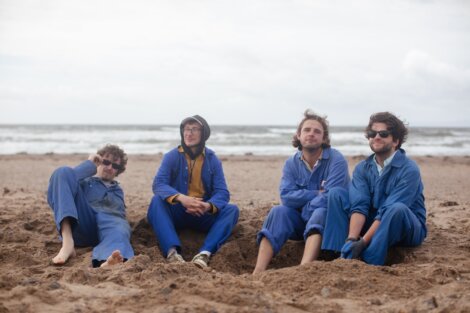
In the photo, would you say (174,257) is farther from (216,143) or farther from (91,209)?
(216,143)

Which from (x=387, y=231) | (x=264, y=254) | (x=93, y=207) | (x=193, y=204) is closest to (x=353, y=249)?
(x=387, y=231)

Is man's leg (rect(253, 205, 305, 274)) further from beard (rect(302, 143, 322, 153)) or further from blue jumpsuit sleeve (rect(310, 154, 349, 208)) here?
beard (rect(302, 143, 322, 153))

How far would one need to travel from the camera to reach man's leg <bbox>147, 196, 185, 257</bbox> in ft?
16.9

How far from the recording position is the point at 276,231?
488cm

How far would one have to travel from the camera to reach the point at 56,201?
16.7ft

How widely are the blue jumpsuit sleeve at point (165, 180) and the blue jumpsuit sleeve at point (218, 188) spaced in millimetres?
390

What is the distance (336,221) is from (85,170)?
2.45 metres

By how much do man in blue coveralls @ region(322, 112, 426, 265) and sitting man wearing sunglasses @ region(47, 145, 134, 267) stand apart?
1855 millimetres

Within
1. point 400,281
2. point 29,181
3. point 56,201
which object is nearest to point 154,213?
point 56,201

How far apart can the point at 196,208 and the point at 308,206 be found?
3.52 ft

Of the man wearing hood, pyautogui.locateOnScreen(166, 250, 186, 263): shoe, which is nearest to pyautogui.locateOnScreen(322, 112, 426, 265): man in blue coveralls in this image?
the man wearing hood

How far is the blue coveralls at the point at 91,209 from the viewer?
16.1 feet

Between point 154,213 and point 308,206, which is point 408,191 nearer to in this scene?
point 308,206

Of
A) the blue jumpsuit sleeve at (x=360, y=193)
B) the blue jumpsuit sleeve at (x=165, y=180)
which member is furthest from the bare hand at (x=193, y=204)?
the blue jumpsuit sleeve at (x=360, y=193)
